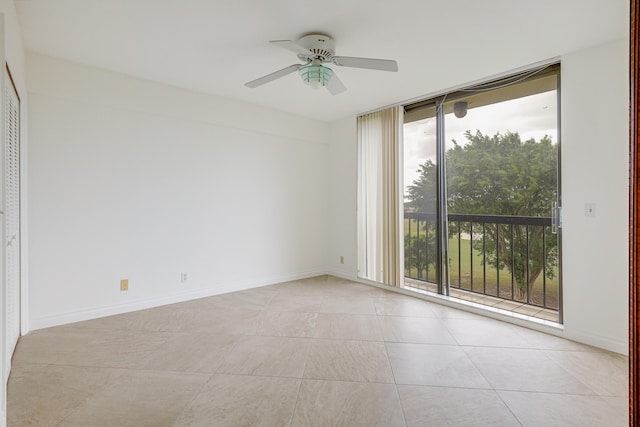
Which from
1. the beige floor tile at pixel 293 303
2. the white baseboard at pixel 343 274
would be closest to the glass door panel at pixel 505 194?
the white baseboard at pixel 343 274

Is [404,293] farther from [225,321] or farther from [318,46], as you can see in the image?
[318,46]

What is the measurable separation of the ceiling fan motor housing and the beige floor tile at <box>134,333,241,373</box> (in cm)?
242

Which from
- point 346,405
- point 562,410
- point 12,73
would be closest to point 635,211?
point 562,410

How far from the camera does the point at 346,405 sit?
183 cm

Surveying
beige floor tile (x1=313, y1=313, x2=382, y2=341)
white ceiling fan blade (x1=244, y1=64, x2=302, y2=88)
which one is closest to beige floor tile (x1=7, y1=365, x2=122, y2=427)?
beige floor tile (x1=313, y1=313, x2=382, y2=341)

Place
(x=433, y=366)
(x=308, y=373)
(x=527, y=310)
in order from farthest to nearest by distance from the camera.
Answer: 1. (x=527, y=310)
2. (x=433, y=366)
3. (x=308, y=373)

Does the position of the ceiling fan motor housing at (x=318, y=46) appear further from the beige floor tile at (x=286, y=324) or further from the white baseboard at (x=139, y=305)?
the white baseboard at (x=139, y=305)

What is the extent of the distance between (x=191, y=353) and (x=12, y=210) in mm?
1727

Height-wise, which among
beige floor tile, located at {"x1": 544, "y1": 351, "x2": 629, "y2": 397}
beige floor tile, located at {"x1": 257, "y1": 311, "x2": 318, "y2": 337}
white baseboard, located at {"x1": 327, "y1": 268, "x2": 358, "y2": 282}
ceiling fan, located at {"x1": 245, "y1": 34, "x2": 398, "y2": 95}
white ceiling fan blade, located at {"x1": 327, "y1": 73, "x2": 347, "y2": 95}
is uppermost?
ceiling fan, located at {"x1": 245, "y1": 34, "x2": 398, "y2": 95}

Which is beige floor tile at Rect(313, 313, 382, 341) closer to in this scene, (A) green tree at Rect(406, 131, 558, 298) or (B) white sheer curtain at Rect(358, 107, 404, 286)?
(B) white sheer curtain at Rect(358, 107, 404, 286)

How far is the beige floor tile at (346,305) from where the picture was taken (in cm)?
345

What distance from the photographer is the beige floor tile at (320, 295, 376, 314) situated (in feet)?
11.3

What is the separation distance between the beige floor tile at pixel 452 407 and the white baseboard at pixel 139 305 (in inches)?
107

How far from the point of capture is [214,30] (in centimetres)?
Result: 242
